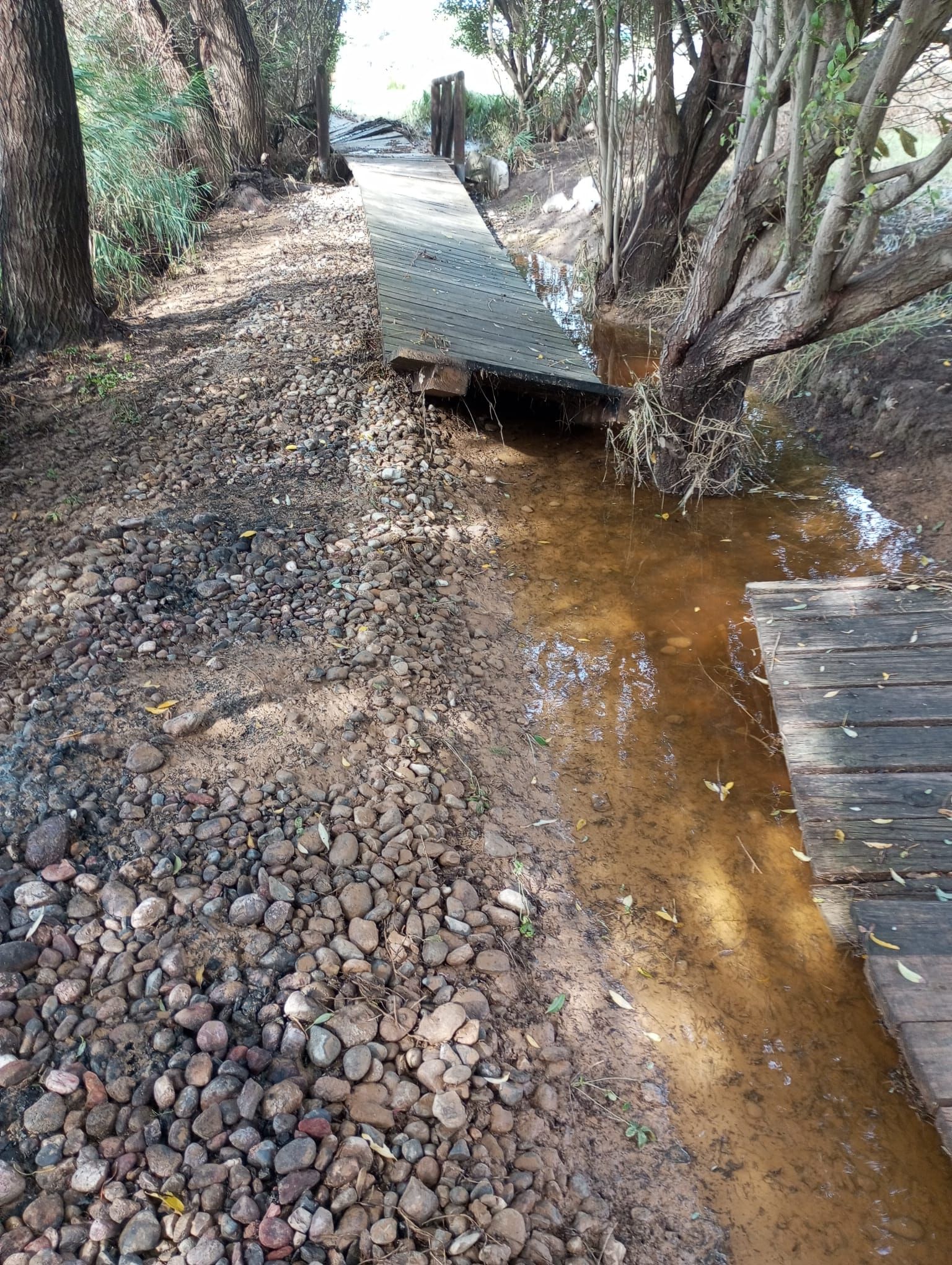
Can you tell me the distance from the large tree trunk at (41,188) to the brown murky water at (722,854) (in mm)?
2951

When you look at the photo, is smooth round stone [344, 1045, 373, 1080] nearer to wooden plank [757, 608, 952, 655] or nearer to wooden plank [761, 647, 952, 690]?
wooden plank [761, 647, 952, 690]

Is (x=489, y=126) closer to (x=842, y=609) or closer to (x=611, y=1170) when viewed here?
(x=842, y=609)

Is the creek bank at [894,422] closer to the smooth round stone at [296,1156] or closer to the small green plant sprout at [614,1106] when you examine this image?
Result: the small green plant sprout at [614,1106]

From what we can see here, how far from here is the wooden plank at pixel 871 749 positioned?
2592 mm

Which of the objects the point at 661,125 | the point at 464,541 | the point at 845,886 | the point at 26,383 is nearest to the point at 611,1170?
the point at 845,886

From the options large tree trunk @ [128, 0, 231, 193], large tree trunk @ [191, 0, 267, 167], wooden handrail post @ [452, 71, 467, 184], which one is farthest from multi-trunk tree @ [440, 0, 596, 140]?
large tree trunk @ [128, 0, 231, 193]

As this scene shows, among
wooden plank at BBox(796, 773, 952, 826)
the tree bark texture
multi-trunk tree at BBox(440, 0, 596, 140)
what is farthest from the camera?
multi-trunk tree at BBox(440, 0, 596, 140)

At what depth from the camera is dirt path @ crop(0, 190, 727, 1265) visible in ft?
5.36

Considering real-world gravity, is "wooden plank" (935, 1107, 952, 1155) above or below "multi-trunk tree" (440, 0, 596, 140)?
below

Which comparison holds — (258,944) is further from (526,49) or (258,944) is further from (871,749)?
(526,49)

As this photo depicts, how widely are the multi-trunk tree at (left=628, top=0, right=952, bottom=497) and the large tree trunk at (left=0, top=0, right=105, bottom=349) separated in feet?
11.5

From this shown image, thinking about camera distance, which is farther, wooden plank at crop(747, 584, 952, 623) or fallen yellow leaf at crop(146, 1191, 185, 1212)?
wooden plank at crop(747, 584, 952, 623)

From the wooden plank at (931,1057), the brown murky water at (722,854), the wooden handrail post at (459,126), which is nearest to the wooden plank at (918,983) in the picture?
the wooden plank at (931,1057)

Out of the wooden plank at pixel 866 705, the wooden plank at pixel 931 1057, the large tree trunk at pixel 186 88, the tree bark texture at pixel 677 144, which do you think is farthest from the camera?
the large tree trunk at pixel 186 88
